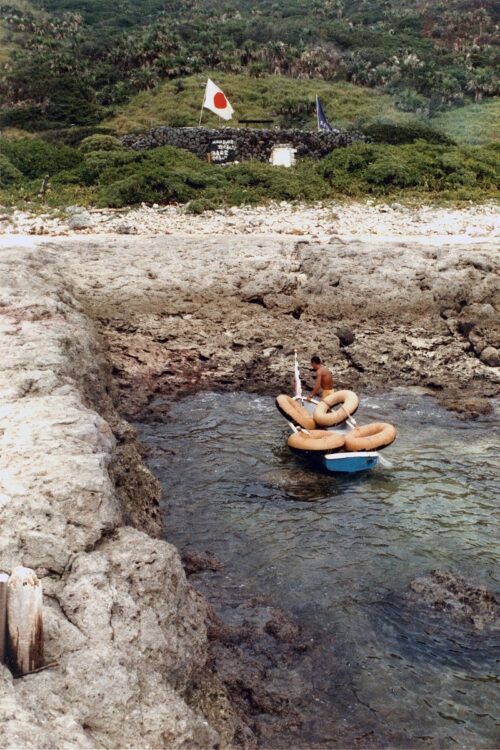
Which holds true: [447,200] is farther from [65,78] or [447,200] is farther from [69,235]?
[65,78]

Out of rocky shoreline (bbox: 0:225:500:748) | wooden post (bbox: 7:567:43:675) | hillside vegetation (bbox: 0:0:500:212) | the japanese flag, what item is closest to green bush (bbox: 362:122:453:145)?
hillside vegetation (bbox: 0:0:500:212)

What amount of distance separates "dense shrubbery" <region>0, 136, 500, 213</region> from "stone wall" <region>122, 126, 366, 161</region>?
85.5 inches

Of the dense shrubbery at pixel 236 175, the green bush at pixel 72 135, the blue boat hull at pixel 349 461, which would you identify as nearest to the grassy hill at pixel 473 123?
the dense shrubbery at pixel 236 175

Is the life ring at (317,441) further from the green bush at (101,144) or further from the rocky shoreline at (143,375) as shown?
the green bush at (101,144)

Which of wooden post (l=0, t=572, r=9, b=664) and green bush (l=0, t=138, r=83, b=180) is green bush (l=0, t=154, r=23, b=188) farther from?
wooden post (l=0, t=572, r=9, b=664)

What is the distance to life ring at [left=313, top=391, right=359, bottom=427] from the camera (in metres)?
12.3

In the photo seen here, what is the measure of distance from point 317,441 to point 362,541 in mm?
2332

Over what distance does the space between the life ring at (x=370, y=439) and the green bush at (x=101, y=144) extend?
2100 cm

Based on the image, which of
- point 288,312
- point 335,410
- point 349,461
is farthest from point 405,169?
point 349,461

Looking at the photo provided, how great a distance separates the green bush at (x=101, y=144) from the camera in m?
29.5

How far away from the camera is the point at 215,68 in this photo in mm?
50781

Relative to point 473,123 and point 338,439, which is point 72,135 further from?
point 338,439

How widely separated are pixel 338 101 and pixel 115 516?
42410mm

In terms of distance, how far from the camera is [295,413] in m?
12.6
